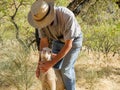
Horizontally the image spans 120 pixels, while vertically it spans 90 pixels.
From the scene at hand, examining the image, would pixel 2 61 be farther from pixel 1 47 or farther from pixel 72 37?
pixel 72 37

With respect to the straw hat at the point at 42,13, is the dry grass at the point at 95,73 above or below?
below

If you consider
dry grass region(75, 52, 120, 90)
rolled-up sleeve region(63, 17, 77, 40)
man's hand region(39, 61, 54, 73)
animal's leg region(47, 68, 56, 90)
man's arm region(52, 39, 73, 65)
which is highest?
rolled-up sleeve region(63, 17, 77, 40)

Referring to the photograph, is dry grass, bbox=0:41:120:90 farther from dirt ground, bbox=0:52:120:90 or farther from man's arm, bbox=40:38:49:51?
man's arm, bbox=40:38:49:51

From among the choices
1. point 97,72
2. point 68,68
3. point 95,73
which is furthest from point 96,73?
point 68,68

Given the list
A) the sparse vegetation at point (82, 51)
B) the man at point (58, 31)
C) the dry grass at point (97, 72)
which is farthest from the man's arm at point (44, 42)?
the dry grass at point (97, 72)

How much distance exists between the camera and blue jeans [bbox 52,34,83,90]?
3999 mm

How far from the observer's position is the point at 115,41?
10586mm

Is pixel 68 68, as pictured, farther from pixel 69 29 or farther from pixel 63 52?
pixel 69 29

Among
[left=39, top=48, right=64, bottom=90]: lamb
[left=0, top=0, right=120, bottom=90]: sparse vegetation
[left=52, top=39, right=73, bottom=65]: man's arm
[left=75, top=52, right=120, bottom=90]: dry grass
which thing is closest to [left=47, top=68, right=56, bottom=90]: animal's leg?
[left=39, top=48, right=64, bottom=90]: lamb

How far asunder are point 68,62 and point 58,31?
380 mm

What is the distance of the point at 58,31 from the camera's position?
386cm

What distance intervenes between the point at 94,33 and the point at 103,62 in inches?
44.8

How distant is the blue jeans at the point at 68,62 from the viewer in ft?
13.1

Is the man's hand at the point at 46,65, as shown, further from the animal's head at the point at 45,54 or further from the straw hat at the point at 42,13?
the straw hat at the point at 42,13
